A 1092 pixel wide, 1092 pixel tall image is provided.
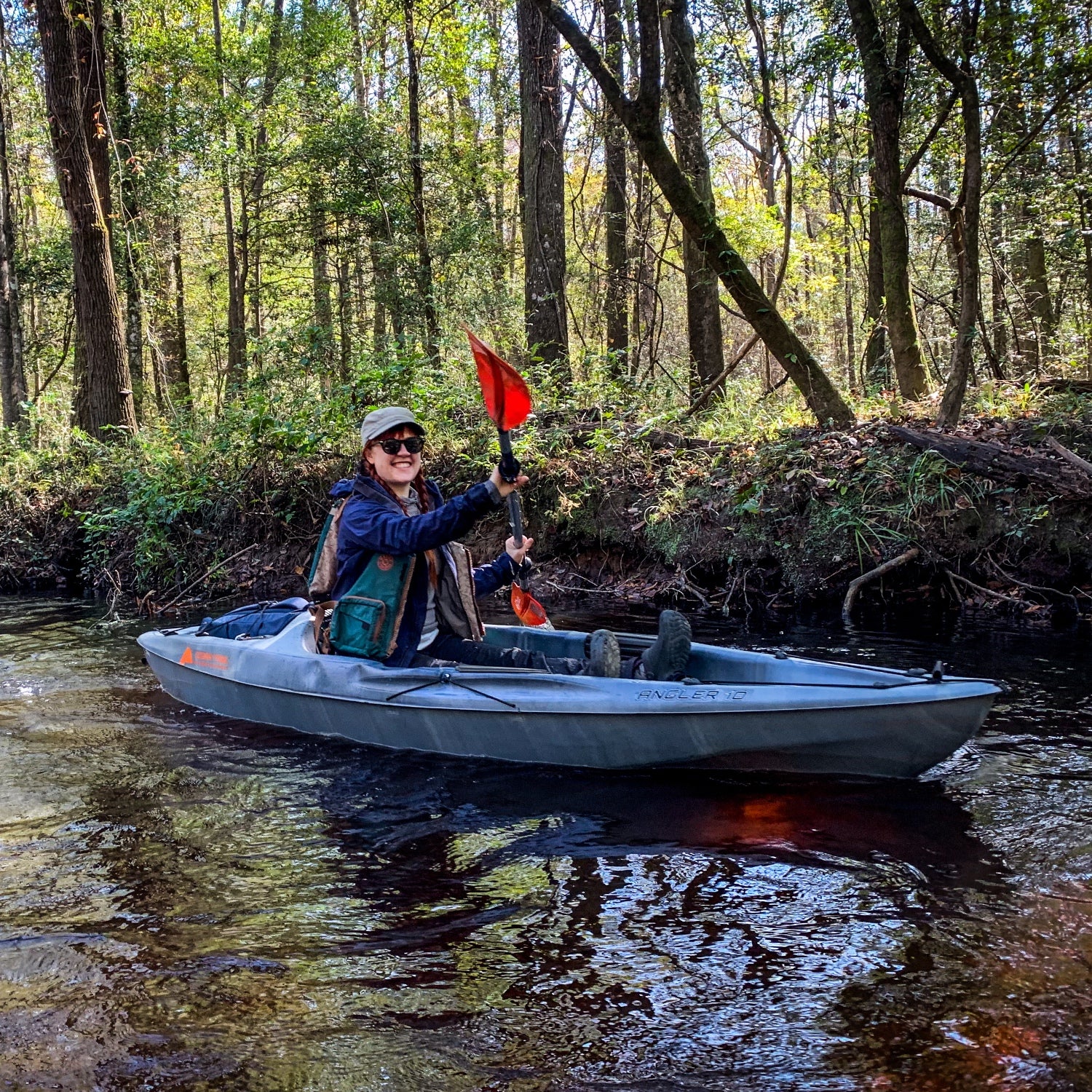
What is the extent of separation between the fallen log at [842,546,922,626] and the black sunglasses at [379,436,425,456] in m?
3.89

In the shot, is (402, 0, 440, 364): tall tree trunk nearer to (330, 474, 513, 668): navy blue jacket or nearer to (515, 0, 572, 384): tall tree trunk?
(515, 0, 572, 384): tall tree trunk

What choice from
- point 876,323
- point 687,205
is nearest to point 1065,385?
point 876,323

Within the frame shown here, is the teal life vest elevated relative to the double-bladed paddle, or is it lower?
lower

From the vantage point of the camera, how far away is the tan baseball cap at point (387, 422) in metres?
4.89

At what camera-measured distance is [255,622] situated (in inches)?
237

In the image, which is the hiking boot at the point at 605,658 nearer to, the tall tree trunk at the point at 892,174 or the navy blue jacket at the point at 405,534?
the navy blue jacket at the point at 405,534

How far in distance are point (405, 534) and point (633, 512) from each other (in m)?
4.58

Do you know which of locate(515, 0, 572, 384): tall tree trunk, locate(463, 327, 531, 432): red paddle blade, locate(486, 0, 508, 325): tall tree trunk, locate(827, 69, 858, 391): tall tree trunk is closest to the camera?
locate(463, 327, 531, 432): red paddle blade

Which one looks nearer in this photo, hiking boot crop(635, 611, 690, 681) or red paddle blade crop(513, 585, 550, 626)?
hiking boot crop(635, 611, 690, 681)

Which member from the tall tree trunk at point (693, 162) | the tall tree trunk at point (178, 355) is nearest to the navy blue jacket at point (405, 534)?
the tall tree trunk at point (693, 162)

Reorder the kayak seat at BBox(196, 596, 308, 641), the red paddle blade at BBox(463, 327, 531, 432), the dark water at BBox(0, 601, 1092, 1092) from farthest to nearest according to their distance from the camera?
1. the kayak seat at BBox(196, 596, 308, 641)
2. the red paddle blade at BBox(463, 327, 531, 432)
3. the dark water at BBox(0, 601, 1092, 1092)

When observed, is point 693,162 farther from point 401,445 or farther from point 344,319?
point 401,445

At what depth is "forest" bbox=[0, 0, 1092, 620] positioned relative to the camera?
8539mm

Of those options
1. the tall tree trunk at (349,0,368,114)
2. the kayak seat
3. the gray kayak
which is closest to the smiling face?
the gray kayak
